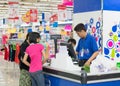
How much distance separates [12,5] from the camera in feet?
44.4

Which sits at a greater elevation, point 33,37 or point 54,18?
point 54,18

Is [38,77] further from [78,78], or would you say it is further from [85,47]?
[78,78]

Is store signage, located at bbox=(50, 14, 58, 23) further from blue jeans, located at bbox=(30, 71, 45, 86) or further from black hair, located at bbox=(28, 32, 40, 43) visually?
blue jeans, located at bbox=(30, 71, 45, 86)

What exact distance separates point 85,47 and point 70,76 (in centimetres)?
113

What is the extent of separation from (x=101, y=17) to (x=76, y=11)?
1.23 meters

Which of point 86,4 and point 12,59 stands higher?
point 86,4

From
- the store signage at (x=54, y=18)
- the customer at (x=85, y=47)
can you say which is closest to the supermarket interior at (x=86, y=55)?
the customer at (x=85, y=47)

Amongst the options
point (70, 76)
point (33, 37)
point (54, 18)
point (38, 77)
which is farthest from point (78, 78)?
point (54, 18)

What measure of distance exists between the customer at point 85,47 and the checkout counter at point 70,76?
0.51 metres

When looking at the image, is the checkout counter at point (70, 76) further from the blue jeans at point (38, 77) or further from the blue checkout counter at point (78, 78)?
the blue jeans at point (38, 77)

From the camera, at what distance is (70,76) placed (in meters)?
4.00

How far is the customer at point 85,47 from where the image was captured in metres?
4.76

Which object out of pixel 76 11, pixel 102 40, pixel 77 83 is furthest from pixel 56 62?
pixel 76 11

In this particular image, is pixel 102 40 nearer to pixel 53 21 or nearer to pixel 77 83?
pixel 77 83
